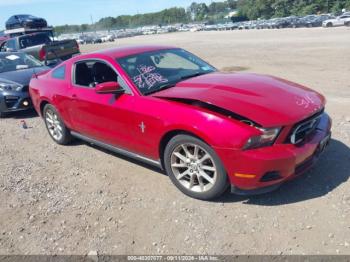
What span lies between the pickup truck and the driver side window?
7.95 meters

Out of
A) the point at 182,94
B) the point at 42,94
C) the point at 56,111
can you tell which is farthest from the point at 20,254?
the point at 42,94

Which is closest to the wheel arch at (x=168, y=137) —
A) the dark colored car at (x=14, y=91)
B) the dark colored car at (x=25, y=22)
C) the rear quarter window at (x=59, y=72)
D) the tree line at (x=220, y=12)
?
Answer: the rear quarter window at (x=59, y=72)

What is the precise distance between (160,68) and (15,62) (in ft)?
20.4

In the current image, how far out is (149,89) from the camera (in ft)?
14.3

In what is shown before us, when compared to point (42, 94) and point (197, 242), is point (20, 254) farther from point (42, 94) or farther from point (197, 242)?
point (42, 94)

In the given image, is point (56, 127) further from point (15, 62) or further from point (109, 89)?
point (15, 62)

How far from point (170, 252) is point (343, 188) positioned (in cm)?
202

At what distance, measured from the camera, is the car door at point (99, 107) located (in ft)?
14.5

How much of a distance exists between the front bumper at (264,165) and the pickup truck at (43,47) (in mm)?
10669

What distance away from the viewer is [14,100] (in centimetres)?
811

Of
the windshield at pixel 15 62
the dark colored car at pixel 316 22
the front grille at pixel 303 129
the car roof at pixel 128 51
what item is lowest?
the dark colored car at pixel 316 22

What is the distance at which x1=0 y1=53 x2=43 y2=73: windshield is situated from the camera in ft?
30.2

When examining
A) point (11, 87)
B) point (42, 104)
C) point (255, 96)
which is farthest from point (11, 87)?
point (255, 96)

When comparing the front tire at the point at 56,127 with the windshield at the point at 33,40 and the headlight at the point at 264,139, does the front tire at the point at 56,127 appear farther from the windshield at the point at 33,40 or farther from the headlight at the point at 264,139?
the windshield at the point at 33,40
